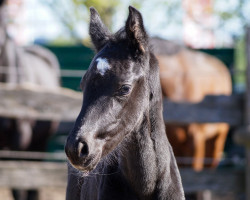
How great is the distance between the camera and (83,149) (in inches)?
120

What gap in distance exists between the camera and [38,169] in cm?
611

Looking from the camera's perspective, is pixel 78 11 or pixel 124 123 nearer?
pixel 124 123

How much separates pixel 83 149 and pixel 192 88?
4.91m

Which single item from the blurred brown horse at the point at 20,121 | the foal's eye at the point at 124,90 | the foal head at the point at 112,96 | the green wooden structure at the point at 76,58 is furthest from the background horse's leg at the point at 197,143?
the foal's eye at the point at 124,90

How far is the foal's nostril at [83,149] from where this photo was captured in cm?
301

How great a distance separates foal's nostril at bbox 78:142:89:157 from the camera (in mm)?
3006

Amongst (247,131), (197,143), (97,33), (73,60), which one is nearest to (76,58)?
(73,60)

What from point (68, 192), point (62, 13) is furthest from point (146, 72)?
point (62, 13)

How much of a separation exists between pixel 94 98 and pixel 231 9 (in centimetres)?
992

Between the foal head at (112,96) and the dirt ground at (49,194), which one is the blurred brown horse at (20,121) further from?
the foal head at (112,96)

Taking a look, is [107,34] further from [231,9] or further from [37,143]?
[231,9]

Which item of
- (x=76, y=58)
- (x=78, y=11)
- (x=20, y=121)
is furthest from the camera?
(x=78, y=11)

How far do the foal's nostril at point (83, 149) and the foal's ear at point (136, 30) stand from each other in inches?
27.8

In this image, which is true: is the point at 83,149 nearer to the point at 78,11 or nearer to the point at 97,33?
the point at 97,33
